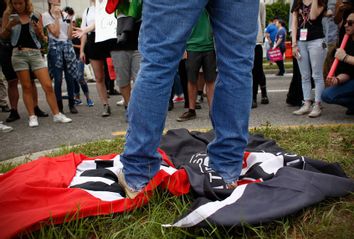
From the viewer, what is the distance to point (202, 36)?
447 cm

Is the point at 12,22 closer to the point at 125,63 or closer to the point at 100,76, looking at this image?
the point at 100,76

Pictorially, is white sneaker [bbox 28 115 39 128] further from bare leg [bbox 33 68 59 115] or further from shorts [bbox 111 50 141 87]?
shorts [bbox 111 50 141 87]

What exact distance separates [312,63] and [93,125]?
9.96ft

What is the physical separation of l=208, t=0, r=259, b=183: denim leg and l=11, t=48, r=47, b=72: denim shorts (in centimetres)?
363

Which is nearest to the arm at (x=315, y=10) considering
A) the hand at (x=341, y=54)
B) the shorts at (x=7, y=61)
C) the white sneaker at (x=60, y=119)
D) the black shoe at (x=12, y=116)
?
the hand at (x=341, y=54)

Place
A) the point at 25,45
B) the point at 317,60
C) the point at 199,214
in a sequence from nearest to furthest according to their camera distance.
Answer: the point at 199,214 < the point at 317,60 < the point at 25,45

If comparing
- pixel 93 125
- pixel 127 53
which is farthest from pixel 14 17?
pixel 93 125

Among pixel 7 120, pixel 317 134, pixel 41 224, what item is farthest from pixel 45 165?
pixel 7 120

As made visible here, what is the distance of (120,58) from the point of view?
4.34 metres

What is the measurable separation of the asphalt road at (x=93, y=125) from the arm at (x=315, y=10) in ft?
4.27

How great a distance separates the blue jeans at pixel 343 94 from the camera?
4.22 m

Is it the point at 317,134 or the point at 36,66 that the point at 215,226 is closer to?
the point at 317,134

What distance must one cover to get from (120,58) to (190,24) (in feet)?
9.04

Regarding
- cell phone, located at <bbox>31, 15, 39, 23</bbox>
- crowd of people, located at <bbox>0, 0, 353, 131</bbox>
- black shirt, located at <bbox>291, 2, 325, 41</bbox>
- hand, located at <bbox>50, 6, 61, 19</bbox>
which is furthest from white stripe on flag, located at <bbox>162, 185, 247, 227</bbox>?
hand, located at <bbox>50, 6, 61, 19</bbox>
